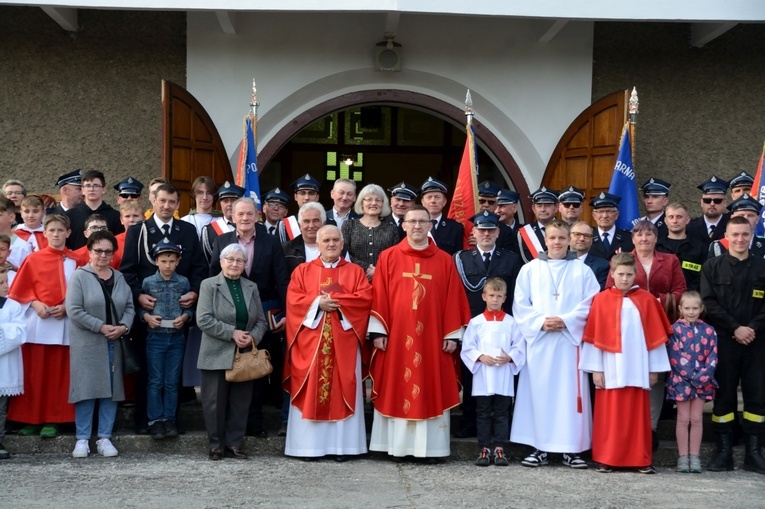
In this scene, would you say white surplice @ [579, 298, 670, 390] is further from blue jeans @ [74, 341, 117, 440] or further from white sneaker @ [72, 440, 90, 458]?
white sneaker @ [72, 440, 90, 458]

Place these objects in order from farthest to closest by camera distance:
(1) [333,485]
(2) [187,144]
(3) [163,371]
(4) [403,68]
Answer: (4) [403,68]
(2) [187,144]
(3) [163,371]
(1) [333,485]

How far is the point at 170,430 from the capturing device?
7.18 meters

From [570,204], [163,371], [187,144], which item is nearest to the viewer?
[163,371]

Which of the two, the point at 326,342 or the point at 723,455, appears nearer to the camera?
the point at 326,342

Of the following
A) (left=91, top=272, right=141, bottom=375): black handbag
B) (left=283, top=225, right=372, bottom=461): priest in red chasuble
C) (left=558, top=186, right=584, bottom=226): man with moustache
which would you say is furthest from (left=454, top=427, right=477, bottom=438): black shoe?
(left=91, top=272, right=141, bottom=375): black handbag

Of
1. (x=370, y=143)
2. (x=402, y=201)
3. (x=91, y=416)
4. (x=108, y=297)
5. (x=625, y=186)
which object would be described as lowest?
(x=91, y=416)

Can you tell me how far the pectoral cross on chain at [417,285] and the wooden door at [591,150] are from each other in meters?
4.22

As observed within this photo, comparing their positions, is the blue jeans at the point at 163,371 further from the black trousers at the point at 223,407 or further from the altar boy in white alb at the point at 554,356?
the altar boy in white alb at the point at 554,356

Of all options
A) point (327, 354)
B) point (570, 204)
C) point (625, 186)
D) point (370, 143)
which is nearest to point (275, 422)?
point (327, 354)

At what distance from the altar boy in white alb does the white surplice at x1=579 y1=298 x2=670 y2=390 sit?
0.15 meters

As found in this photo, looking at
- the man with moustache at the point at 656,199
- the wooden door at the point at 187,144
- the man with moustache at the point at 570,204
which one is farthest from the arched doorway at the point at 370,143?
the man with moustache at the point at 570,204

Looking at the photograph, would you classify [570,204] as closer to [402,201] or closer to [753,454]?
[402,201]

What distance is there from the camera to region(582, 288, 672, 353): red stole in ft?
22.6

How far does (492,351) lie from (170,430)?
252cm
